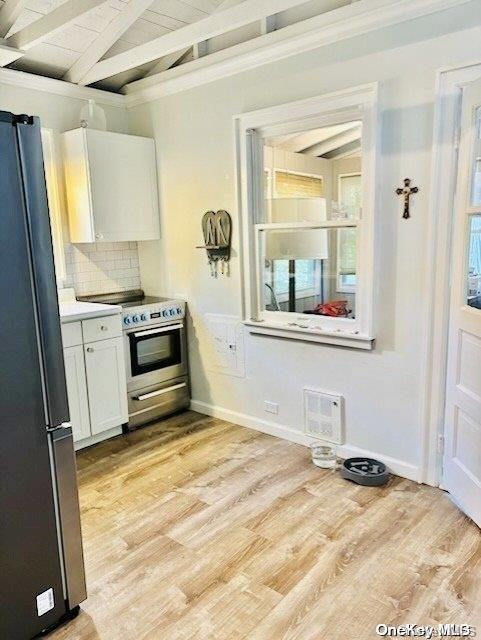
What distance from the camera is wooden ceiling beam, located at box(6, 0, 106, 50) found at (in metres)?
2.49

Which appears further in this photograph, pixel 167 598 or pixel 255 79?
pixel 255 79

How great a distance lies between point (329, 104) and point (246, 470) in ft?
7.43

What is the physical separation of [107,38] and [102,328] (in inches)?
75.2

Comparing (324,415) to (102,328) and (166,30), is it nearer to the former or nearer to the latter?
(102,328)

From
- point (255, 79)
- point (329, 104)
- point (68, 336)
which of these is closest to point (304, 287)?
point (329, 104)

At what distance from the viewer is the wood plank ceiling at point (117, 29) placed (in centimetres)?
258

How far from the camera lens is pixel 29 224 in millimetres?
1554

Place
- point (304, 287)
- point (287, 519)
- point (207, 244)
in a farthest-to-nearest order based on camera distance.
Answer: point (207, 244) < point (304, 287) < point (287, 519)

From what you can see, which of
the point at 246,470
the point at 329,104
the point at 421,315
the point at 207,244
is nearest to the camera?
the point at 421,315

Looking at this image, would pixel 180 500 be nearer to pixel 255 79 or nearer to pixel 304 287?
pixel 304 287

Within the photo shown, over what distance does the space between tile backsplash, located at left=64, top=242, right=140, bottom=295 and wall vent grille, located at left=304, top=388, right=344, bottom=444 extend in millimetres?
1898

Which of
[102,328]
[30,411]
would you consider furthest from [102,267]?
[30,411]

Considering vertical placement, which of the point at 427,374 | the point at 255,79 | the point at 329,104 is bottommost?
the point at 427,374

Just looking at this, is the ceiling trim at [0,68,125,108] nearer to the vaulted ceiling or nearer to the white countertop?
the vaulted ceiling
